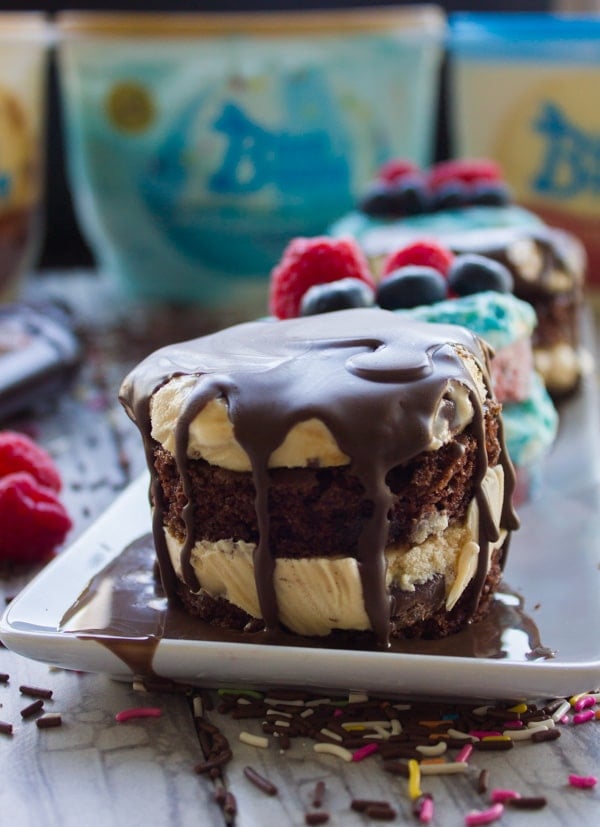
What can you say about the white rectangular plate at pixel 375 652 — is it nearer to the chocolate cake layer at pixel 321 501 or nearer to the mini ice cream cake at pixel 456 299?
the chocolate cake layer at pixel 321 501

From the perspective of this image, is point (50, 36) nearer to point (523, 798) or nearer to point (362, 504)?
point (362, 504)

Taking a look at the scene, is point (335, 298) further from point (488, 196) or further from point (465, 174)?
point (465, 174)

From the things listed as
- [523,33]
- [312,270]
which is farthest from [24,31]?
[312,270]

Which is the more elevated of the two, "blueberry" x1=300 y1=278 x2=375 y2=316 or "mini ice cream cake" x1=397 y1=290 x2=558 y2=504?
"blueberry" x1=300 y1=278 x2=375 y2=316

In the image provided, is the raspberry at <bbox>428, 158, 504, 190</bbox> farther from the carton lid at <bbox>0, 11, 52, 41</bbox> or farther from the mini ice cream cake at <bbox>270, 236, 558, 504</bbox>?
the carton lid at <bbox>0, 11, 52, 41</bbox>

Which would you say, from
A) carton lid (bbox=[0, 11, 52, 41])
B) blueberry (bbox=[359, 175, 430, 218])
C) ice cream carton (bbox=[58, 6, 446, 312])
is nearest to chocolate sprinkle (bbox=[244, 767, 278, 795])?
blueberry (bbox=[359, 175, 430, 218])

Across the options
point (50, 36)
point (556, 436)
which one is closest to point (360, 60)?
point (50, 36)

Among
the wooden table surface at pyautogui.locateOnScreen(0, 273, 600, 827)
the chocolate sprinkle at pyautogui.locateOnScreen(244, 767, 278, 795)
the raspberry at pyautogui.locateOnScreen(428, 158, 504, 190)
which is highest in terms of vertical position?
the raspberry at pyautogui.locateOnScreen(428, 158, 504, 190)

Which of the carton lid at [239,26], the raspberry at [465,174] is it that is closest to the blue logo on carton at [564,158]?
the raspberry at [465,174]

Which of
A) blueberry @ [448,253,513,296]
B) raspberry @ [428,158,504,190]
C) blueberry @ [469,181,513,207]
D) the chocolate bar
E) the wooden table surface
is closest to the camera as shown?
the wooden table surface
